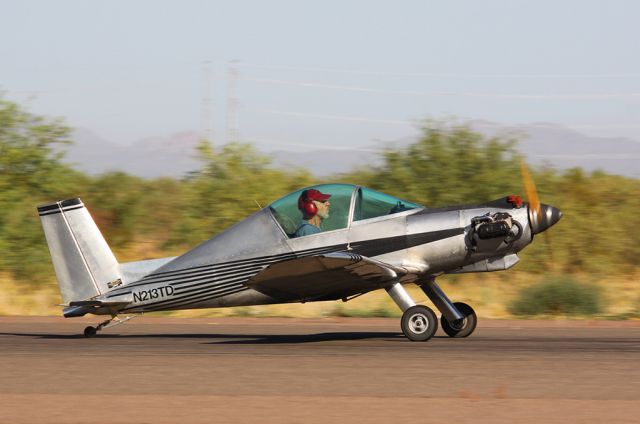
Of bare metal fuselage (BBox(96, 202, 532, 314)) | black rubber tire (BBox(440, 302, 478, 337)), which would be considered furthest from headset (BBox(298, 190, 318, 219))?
black rubber tire (BBox(440, 302, 478, 337))

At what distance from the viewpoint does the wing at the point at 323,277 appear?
11.0m

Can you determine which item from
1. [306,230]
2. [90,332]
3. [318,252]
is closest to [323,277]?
[318,252]

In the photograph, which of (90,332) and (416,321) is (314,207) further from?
(90,332)

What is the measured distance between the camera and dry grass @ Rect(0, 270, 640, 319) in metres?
17.5

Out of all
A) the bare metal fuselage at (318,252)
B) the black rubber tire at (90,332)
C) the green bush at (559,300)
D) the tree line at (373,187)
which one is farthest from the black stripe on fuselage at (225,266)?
the tree line at (373,187)

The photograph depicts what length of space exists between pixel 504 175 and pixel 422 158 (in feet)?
7.77

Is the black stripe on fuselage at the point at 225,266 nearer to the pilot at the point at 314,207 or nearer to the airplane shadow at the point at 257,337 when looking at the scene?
the pilot at the point at 314,207

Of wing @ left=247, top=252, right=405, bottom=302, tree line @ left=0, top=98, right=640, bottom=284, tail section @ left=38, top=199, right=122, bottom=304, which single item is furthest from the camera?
tree line @ left=0, top=98, right=640, bottom=284

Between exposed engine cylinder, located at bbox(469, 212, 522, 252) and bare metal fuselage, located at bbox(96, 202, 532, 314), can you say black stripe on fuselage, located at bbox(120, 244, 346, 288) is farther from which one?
exposed engine cylinder, located at bbox(469, 212, 522, 252)

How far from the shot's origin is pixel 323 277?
11.5m

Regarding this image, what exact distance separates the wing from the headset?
2.23 feet

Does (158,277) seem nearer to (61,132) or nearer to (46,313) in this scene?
(46,313)

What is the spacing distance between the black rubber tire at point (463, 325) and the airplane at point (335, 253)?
0.82 metres

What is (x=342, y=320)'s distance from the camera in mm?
15938
